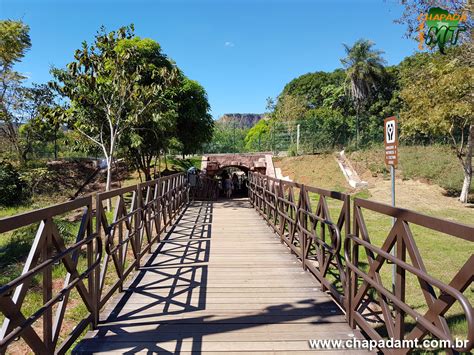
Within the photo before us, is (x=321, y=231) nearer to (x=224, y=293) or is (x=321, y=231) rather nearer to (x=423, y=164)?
(x=224, y=293)

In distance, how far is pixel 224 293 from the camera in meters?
3.76

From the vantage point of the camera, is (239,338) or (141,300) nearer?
(239,338)

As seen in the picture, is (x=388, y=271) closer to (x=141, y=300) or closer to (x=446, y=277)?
(x=446, y=277)

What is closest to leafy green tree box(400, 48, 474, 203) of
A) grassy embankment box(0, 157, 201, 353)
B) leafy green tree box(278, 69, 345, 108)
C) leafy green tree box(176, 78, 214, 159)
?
leafy green tree box(176, 78, 214, 159)

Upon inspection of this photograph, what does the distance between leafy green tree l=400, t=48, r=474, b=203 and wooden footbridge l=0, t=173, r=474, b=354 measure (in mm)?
7896

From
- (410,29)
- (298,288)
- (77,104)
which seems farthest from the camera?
(77,104)

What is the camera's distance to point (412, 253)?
78.8 inches

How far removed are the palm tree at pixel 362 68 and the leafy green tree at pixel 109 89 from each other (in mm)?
25151

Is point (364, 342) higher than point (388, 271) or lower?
higher

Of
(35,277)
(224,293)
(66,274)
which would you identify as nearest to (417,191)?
(224,293)

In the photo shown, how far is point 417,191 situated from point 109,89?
1220 cm

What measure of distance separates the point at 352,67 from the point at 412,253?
3412 centimetres

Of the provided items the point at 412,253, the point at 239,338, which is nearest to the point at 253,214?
the point at 239,338

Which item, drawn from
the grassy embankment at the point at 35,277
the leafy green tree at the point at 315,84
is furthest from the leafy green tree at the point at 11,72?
the leafy green tree at the point at 315,84
